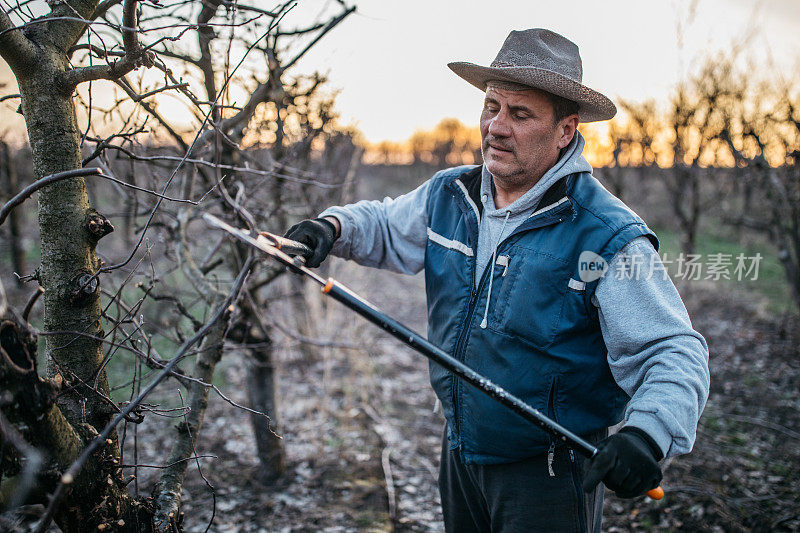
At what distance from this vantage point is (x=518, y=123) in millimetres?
2174

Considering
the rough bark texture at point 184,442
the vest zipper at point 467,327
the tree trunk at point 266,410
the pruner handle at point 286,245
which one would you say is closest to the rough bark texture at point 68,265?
the rough bark texture at point 184,442

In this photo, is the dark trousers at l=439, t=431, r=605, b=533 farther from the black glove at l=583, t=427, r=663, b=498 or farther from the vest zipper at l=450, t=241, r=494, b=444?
the black glove at l=583, t=427, r=663, b=498

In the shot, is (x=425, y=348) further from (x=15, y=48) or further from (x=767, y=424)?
(x=767, y=424)

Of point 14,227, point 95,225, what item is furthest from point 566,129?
point 14,227

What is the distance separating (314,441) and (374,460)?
2.03ft

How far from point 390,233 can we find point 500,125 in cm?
79

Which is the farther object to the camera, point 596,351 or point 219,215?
point 219,215

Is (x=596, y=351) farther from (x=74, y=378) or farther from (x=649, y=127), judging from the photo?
(x=649, y=127)

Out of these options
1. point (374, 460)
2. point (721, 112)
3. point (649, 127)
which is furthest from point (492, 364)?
point (649, 127)

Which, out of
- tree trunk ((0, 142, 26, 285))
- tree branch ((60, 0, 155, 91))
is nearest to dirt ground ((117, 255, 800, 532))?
tree branch ((60, 0, 155, 91))

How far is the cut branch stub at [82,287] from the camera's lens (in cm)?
167

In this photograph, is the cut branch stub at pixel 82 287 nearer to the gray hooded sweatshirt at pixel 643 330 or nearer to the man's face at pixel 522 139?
the gray hooded sweatshirt at pixel 643 330

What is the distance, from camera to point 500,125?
7.13 feet

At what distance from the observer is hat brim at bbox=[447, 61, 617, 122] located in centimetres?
206
